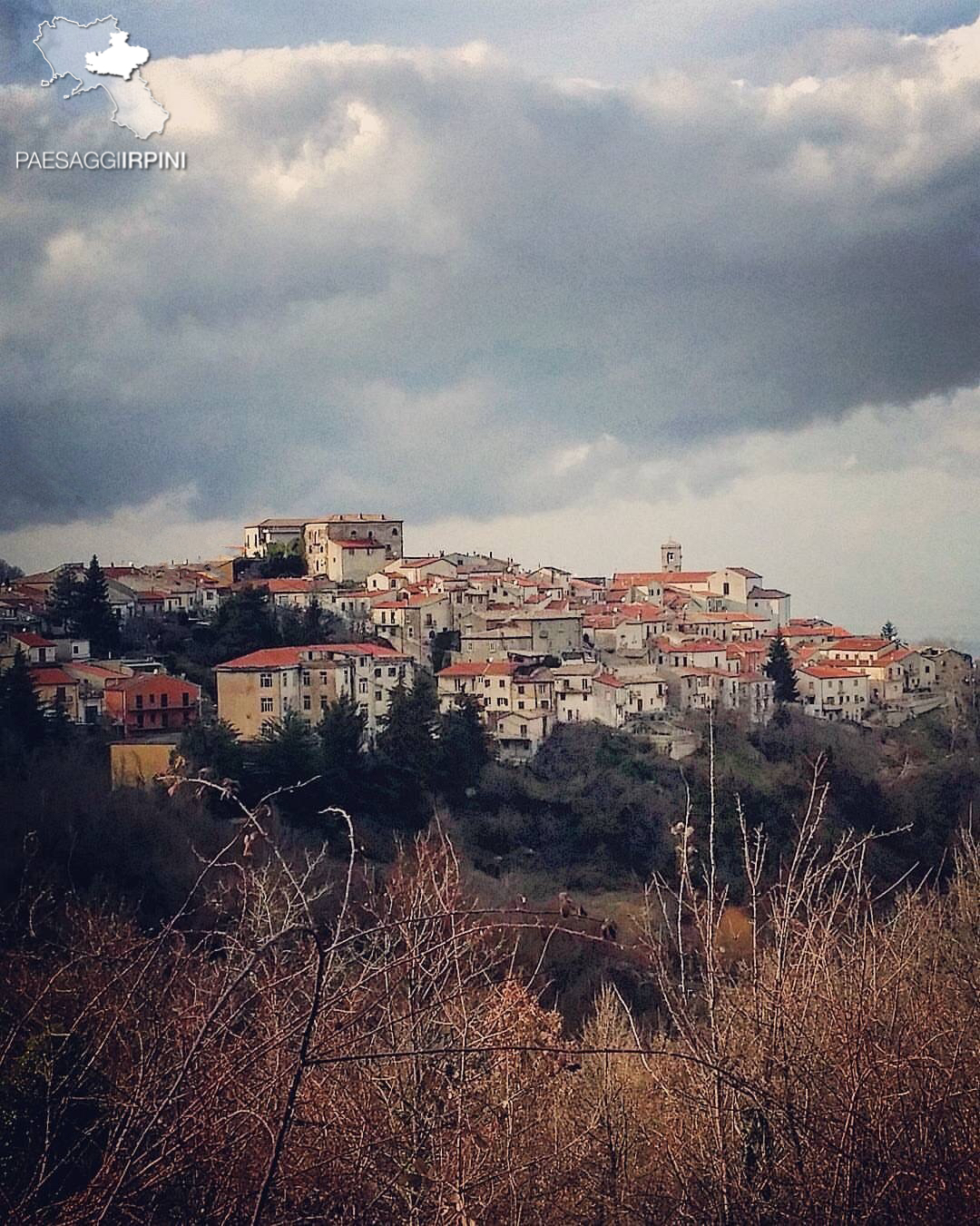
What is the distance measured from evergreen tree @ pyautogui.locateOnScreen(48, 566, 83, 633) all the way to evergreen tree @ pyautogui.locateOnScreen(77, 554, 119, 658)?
5 cm

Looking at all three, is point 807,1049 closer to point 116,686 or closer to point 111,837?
point 111,837

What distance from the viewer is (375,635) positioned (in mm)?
20703

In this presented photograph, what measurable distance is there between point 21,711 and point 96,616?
4195mm

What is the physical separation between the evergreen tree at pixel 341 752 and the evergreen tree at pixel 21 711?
9.50 feet

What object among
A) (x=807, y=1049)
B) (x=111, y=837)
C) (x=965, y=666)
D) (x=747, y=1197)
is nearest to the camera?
(x=747, y=1197)

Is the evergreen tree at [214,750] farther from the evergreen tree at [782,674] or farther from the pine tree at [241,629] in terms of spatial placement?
the evergreen tree at [782,674]

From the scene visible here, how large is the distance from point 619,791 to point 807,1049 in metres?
13.6

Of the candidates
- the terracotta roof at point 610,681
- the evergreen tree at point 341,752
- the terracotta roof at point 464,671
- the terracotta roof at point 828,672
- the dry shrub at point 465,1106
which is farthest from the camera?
the terracotta roof at point 828,672

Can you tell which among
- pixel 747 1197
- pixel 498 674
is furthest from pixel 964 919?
pixel 498 674

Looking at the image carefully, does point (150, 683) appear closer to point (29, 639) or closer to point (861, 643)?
point (29, 639)

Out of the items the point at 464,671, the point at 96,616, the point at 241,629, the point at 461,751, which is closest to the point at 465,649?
the point at 464,671

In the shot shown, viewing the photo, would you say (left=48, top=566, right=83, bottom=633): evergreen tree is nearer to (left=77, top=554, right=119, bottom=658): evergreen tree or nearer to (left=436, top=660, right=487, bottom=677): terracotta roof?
(left=77, top=554, right=119, bottom=658): evergreen tree

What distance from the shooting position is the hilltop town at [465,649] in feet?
56.2

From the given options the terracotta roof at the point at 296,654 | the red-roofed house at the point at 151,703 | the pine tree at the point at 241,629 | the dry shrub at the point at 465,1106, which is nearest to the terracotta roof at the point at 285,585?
the pine tree at the point at 241,629
